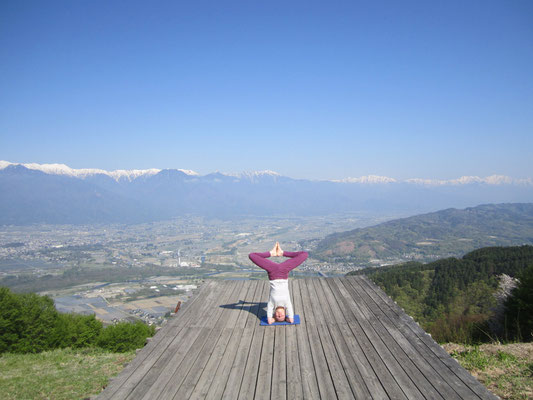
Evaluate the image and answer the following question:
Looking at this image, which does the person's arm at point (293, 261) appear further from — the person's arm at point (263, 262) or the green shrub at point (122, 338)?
the green shrub at point (122, 338)

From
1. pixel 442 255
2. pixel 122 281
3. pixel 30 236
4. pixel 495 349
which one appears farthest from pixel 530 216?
pixel 30 236

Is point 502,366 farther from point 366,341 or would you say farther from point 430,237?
A: point 430,237

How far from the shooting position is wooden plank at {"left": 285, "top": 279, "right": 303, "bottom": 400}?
13.6 ft

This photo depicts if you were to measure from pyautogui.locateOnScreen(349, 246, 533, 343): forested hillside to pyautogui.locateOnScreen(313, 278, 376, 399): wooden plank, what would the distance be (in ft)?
11.7

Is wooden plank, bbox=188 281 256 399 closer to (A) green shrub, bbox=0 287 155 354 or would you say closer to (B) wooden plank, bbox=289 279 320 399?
(B) wooden plank, bbox=289 279 320 399

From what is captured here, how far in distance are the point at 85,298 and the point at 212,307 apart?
55.6 metres

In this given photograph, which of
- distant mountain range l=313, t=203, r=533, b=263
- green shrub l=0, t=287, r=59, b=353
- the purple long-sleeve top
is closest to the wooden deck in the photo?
the purple long-sleeve top

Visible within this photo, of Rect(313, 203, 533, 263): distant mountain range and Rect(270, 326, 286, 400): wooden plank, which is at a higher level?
Rect(270, 326, 286, 400): wooden plank

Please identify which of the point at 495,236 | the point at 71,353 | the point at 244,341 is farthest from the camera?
the point at 495,236

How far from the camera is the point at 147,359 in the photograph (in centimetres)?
519

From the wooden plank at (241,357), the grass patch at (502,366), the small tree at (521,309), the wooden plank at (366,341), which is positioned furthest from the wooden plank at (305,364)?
the small tree at (521,309)

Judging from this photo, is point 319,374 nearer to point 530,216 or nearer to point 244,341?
point 244,341

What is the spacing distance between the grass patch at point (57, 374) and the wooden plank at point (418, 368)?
22.3ft

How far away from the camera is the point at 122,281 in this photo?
222 feet
